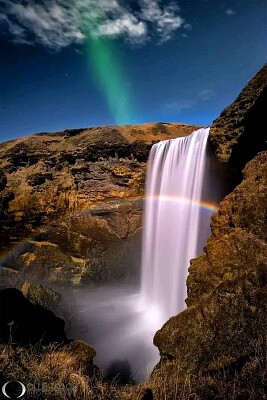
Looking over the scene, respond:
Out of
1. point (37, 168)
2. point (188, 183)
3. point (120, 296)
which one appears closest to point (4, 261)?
point (37, 168)

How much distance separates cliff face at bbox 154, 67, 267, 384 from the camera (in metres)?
5.21

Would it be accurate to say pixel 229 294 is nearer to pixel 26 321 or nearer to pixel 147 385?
pixel 147 385

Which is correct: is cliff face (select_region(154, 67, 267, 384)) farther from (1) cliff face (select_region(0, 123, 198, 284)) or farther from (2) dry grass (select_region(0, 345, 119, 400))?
(1) cliff face (select_region(0, 123, 198, 284))

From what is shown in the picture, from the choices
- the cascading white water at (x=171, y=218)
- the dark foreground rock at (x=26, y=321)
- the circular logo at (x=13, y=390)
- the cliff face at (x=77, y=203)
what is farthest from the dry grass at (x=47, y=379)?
the cliff face at (x=77, y=203)

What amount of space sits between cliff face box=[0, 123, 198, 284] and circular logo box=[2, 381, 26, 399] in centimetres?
1865

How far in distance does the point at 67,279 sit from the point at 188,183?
45.3ft

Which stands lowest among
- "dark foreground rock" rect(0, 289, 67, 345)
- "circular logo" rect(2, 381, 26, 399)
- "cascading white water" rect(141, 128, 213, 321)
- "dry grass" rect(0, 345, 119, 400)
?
"dark foreground rock" rect(0, 289, 67, 345)

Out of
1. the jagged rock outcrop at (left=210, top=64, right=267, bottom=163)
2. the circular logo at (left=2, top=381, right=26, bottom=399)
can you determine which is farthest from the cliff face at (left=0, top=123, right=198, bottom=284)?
the circular logo at (left=2, top=381, right=26, bottom=399)

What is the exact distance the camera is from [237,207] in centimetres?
736

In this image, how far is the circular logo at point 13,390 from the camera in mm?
2743

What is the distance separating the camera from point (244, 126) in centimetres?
1003

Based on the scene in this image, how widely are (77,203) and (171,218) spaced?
7409 mm

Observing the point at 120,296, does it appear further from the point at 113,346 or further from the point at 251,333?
the point at 251,333

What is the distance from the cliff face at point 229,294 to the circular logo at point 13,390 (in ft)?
9.78
